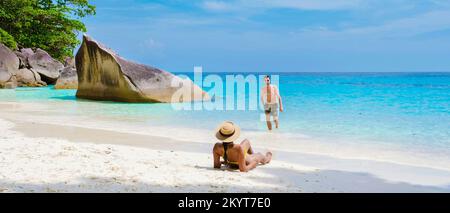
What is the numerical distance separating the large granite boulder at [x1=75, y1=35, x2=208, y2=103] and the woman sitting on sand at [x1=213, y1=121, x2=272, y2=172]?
437 inches

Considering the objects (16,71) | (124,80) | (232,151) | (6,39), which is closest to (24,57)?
(16,71)

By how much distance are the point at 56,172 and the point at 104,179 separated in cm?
52

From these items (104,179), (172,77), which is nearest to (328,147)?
(104,179)

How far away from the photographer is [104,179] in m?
4.77

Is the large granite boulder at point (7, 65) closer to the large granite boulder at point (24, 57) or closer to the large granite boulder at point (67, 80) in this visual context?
the large granite boulder at point (24, 57)

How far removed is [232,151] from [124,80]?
37.2ft

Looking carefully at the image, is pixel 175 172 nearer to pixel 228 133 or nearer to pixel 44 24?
pixel 228 133

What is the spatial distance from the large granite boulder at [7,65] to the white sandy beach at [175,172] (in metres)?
18.0

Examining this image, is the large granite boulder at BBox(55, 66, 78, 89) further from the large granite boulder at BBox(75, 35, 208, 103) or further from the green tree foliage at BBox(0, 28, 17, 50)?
the large granite boulder at BBox(75, 35, 208, 103)

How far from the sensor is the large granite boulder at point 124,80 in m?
16.5

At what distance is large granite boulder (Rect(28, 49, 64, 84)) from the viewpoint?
26.7 metres

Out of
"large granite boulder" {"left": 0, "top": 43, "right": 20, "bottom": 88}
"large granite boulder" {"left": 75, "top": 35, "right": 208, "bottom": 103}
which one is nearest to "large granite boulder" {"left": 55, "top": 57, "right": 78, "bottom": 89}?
"large granite boulder" {"left": 0, "top": 43, "right": 20, "bottom": 88}

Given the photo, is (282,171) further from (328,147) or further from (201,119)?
(201,119)
